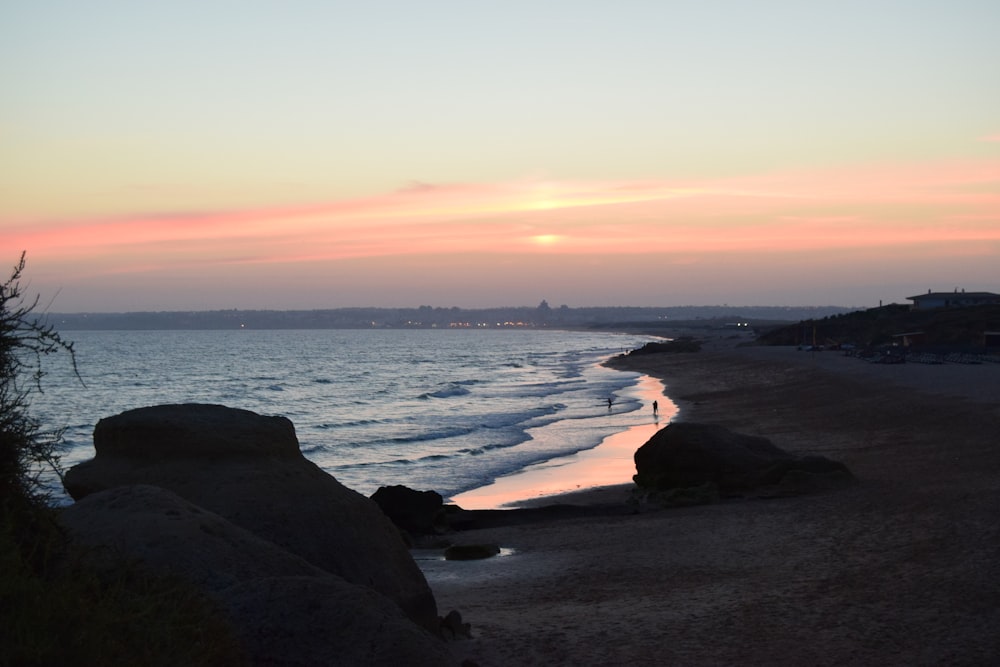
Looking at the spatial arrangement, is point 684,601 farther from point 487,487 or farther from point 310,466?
point 487,487

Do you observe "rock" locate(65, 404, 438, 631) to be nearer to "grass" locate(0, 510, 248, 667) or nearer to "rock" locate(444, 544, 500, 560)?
"grass" locate(0, 510, 248, 667)

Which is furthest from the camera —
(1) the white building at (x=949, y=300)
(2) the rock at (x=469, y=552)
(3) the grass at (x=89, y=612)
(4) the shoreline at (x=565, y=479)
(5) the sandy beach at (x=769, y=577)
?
(1) the white building at (x=949, y=300)

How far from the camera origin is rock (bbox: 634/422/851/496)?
19641 millimetres

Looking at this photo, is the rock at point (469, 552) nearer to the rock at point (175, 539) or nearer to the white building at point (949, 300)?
the rock at point (175, 539)

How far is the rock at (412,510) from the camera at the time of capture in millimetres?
18281

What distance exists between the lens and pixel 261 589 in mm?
6332

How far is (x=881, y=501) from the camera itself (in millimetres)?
16734

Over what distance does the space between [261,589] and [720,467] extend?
15454 mm

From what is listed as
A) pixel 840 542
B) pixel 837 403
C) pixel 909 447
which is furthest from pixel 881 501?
pixel 837 403

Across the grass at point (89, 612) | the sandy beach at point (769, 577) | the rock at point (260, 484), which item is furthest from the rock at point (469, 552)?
the grass at point (89, 612)

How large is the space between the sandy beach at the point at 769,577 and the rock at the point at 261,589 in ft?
10.9

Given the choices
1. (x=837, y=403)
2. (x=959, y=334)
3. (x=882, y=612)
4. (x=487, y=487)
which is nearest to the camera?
(x=882, y=612)

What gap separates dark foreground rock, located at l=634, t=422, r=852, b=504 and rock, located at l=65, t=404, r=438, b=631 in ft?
35.8

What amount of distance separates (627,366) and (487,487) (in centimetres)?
6536
